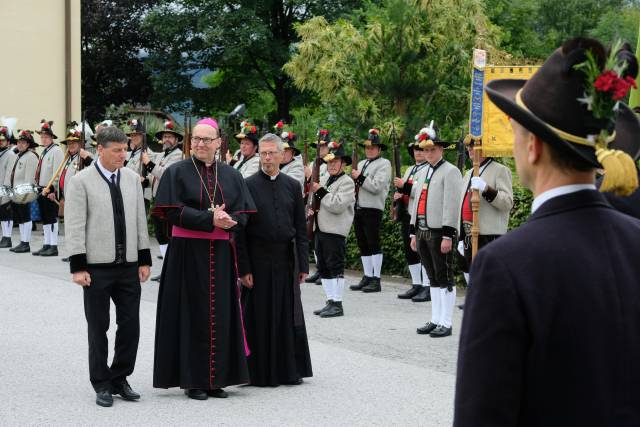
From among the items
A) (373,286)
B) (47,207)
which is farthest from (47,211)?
(373,286)

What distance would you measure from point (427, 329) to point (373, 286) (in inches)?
128

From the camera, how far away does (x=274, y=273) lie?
7.95 meters

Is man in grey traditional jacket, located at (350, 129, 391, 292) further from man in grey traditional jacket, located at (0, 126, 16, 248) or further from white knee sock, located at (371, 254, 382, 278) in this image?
man in grey traditional jacket, located at (0, 126, 16, 248)

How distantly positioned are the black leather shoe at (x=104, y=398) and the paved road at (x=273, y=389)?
54mm

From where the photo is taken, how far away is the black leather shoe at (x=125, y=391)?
7.04m

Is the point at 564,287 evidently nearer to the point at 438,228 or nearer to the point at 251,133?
the point at 438,228

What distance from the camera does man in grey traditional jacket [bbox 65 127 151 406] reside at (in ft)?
22.7

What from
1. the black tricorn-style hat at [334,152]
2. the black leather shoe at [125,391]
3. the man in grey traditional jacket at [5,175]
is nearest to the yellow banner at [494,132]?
the black leather shoe at [125,391]

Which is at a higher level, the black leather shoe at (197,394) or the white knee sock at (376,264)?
the white knee sock at (376,264)

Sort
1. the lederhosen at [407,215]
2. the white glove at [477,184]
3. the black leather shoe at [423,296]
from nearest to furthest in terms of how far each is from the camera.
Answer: the white glove at [477,184] → the black leather shoe at [423,296] → the lederhosen at [407,215]

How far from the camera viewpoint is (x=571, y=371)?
7.49 ft

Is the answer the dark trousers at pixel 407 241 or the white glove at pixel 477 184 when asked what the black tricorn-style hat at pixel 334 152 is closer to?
the dark trousers at pixel 407 241

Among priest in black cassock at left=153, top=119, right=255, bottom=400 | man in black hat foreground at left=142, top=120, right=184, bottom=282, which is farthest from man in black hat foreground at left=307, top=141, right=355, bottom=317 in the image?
priest in black cassock at left=153, top=119, right=255, bottom=400

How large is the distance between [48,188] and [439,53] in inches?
293
